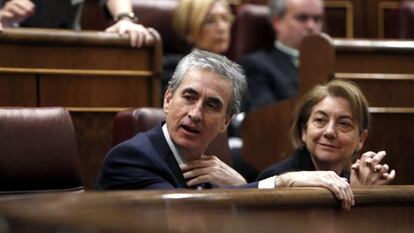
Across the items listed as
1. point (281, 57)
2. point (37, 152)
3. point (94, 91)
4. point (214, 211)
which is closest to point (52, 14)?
point (94, 91)

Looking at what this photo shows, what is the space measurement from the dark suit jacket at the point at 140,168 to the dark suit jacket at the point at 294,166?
109 millimetres

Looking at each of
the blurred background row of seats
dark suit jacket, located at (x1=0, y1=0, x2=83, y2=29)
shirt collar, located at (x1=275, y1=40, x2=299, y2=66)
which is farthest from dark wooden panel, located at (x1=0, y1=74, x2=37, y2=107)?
shirt collar, located at (x1=275, y1=40, x2=299, y2=66)

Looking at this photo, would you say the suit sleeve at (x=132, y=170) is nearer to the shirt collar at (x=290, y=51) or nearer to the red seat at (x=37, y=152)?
the red seat at (x=37, y=152)

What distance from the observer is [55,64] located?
4.61 feet

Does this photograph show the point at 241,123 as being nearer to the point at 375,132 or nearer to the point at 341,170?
the point at 375,132

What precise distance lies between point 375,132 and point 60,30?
0.44 meters


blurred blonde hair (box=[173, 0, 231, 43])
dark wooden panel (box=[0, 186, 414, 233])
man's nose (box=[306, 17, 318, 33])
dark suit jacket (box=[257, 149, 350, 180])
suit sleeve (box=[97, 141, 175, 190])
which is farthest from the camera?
man's nose (box=[306, 17, 318, 33])

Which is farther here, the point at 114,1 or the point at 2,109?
the point at 114,1

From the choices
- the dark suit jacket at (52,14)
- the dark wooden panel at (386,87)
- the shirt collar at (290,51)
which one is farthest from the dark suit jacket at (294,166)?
the shirt collar at (290,51)

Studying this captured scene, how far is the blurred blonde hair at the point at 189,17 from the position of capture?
5.75 feet

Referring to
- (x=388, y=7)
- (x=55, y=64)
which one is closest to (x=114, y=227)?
(x=55, y=64)

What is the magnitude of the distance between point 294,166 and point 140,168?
0.68 feet

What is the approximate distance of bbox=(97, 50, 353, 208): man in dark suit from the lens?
1.06m

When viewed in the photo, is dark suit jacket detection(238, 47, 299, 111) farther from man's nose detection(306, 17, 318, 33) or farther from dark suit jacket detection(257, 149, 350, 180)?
dark suit jacket detection(257, 149, 350, 180)
